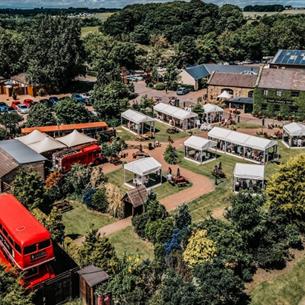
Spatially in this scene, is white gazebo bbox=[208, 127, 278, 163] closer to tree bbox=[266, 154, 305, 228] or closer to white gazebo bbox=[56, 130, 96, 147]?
tree bbox=[266, 154, 305, 228]

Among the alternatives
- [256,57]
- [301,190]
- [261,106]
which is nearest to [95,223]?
[301,190]

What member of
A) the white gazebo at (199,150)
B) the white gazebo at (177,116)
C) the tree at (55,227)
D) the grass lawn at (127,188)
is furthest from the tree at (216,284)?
the white gazebo at (177,116)

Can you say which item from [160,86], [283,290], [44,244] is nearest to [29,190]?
[44,244]

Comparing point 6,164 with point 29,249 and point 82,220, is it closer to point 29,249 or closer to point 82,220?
point 82,220

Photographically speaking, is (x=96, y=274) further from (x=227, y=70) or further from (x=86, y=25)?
(x=86, y=25)

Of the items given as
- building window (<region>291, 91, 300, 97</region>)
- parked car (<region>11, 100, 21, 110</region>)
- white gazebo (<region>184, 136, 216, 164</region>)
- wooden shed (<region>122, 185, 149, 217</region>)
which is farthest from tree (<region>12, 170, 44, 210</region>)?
building window (<region>291, 91, 300, 97</region>)
